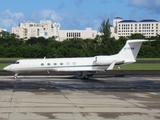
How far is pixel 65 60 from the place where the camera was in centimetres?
3725

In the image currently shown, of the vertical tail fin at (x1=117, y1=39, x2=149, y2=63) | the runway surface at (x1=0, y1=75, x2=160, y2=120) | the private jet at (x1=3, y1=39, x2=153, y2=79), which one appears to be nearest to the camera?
the runway surface at (x1=0, y1=75, x2=160, y2=120)

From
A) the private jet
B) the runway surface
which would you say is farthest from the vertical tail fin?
the runway surface

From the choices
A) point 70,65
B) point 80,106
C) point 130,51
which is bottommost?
point 80,106

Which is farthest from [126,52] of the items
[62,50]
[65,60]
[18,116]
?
[62,50]

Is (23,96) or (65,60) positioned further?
(65,60)

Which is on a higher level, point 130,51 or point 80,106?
point 130,51

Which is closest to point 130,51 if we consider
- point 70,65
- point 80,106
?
point 70,65

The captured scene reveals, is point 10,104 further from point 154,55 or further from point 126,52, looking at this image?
point 154,55

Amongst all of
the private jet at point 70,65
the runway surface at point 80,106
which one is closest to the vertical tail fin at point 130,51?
the private jet at point 70,65

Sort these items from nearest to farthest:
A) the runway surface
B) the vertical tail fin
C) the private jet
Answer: the runway surface → the private jet → the vertical tail fin

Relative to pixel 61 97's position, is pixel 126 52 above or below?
above

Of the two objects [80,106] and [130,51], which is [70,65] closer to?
[130,51]

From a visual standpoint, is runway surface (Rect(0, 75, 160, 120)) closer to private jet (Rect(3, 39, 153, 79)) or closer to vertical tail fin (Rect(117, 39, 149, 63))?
private jet (Rect(3, 39, 153, 79))

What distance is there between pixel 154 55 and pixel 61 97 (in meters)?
78.3
